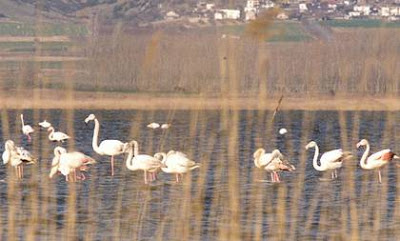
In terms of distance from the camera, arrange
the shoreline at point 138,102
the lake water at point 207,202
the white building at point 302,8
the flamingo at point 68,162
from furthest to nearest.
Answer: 1. the shoreline at point 138,102
2. the flamingo at point 68,162
3. the lake water at point 207,202
4. the white building at point 302,8

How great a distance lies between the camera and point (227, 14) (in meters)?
7.03

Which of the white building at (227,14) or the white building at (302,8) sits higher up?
the white building at (302,8)

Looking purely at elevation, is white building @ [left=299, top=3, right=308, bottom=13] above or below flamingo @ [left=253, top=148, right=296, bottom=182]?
above

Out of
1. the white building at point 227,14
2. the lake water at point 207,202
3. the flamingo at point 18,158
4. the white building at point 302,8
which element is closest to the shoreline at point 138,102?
the lake water at point 207,202

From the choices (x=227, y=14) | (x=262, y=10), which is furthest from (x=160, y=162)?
Result: (x=262, y=10)

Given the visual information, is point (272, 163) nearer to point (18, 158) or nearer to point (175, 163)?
point (175, 163)

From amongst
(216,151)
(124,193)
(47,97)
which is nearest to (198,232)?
(124,193)

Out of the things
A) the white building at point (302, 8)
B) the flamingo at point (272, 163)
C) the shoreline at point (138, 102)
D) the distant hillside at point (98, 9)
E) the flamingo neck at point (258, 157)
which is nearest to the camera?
the white building at point (302, 8)

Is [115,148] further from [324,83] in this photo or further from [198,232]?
[324,83]

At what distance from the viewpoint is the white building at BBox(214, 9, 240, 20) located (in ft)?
22.8

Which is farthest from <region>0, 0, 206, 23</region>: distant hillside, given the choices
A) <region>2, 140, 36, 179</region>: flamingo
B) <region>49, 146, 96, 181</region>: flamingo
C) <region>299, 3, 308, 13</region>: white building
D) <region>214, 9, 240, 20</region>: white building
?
<region>214, 9, 240, 20</region>: white building

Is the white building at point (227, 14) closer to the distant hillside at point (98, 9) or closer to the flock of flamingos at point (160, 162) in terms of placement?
the flock of flamingos at point (160, 162)

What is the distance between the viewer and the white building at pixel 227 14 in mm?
6957

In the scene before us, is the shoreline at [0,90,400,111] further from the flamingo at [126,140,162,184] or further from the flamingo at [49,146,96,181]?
the flamingo at [49,146,96,181]
